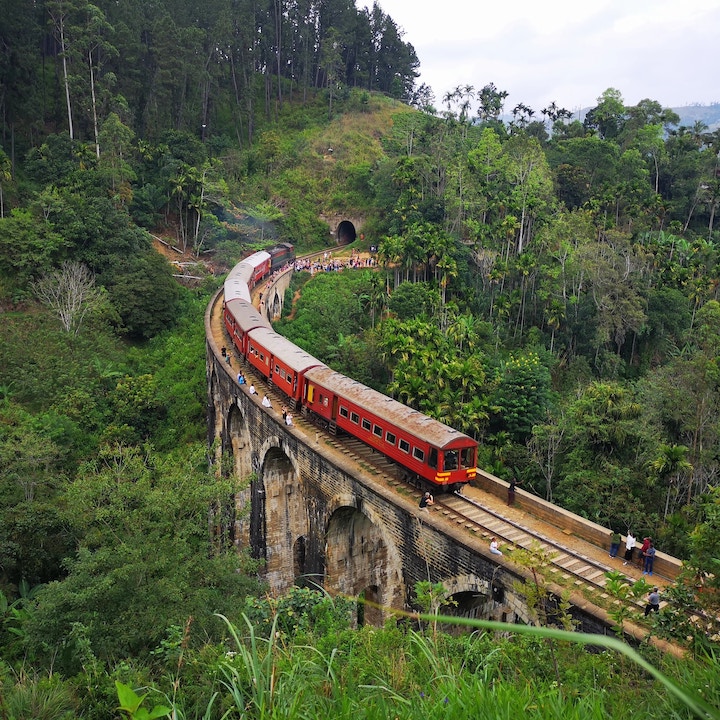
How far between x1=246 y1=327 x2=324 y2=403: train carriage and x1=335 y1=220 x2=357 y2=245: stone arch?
34.9 m

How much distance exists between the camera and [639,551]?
1448cm

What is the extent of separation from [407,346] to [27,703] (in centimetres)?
2502

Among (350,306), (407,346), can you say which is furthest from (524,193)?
(407,346)

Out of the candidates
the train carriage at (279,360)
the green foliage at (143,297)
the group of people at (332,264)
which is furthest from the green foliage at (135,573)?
the group of people at (332,264)

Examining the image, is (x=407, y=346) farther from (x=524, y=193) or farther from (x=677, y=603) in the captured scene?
(x=677, y=603)

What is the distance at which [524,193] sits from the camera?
41.9 m

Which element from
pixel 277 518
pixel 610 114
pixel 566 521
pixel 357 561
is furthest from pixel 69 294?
pixel 610 114

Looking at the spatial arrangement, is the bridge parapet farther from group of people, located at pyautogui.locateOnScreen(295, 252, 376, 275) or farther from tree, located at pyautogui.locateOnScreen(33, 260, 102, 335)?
group of people, located at pyautogui.locateOnScreen(295, 252, 376, 275)

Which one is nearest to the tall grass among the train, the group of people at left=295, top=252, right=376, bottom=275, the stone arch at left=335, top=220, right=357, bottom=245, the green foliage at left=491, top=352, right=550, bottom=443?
the train

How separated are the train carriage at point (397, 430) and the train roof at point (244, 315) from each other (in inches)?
305

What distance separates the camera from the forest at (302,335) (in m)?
7.51

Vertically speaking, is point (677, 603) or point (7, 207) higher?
point (7, 207)

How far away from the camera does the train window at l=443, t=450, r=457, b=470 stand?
1591 centimetres

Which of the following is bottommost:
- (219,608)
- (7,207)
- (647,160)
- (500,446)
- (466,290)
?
(500,446)
